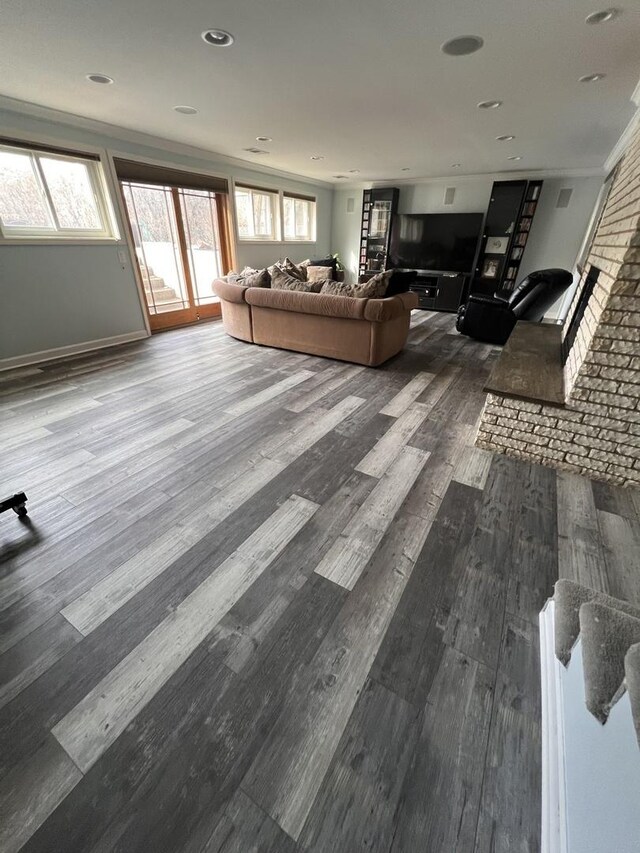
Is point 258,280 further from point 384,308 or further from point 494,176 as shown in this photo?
point 494,176

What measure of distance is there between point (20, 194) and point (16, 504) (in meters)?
3.59

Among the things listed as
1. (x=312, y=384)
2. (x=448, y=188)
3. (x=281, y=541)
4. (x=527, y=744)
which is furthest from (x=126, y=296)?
(x=448, y=188)

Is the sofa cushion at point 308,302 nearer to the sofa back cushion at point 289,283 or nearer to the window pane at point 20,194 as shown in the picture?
the sofa back cushion at point 289,283

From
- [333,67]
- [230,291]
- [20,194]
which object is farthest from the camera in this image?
[230,291]

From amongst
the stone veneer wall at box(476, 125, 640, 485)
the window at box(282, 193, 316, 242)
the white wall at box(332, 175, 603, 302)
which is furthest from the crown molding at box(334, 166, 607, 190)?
the stone veneer wall at box(476, 125, 640, 485)

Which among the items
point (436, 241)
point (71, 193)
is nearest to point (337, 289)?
point (71, 193)

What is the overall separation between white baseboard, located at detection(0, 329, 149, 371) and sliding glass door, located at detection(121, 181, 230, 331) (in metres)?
0.46

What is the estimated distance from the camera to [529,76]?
8.06ft

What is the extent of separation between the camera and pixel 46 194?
362 centimetres

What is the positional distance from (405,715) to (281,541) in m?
0.79

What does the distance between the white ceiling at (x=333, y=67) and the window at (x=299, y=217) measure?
3.14 metres

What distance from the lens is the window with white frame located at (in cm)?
601

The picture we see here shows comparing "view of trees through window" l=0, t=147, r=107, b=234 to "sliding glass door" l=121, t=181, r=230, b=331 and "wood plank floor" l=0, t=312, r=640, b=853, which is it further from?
"wood plank floor" l=0, t=312, r=640, b=853

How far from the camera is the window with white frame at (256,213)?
6008mm
